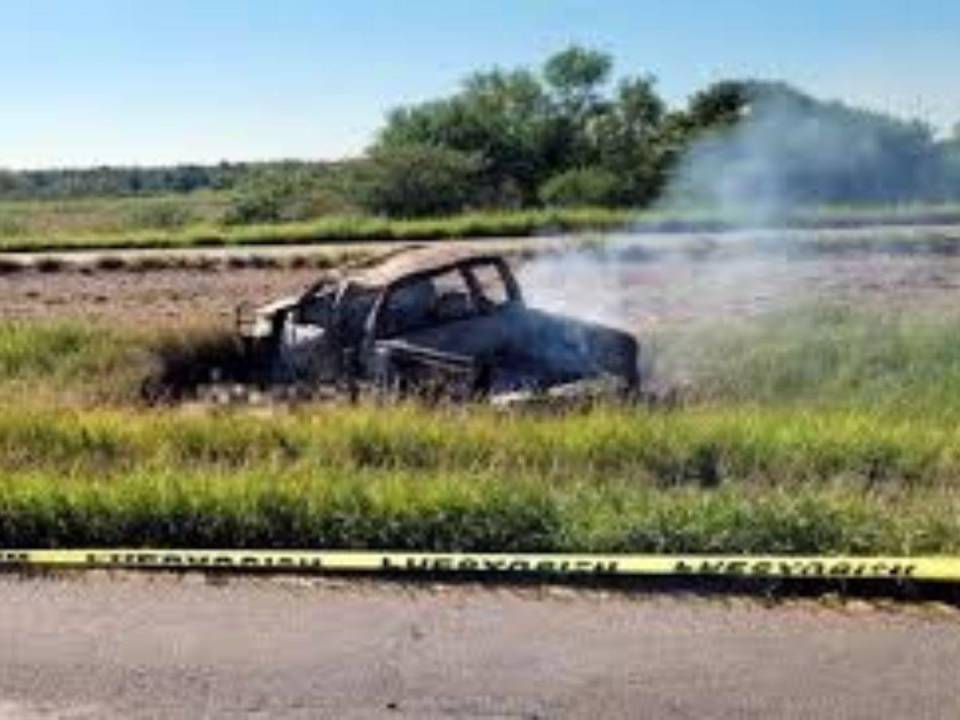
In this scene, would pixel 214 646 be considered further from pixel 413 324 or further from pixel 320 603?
pixel 413 324

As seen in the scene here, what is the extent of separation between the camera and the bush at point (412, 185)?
45.3 m

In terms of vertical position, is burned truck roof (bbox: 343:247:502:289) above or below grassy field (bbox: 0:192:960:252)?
above

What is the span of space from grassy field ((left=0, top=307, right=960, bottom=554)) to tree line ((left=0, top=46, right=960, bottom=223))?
40.7 feet

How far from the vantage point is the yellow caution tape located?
275 inches

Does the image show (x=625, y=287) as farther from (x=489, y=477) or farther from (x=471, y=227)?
(x=489, y=477)

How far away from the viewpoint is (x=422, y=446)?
969 centimetres

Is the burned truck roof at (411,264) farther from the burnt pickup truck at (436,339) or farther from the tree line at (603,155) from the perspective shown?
the tree line at (603,155)

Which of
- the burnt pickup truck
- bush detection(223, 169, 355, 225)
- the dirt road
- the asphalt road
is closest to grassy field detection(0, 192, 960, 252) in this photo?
the dirt road

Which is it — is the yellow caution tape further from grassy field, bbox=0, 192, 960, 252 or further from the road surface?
grassy field, bbox=0, 192, 960, 252

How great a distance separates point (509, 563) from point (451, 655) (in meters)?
1.10

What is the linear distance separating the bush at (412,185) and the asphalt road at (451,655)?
124 ft

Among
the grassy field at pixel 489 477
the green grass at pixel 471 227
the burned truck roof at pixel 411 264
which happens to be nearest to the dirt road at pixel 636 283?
the green grass at pixel 471 227

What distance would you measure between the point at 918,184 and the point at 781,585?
103 feet

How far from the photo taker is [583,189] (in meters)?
46.7
